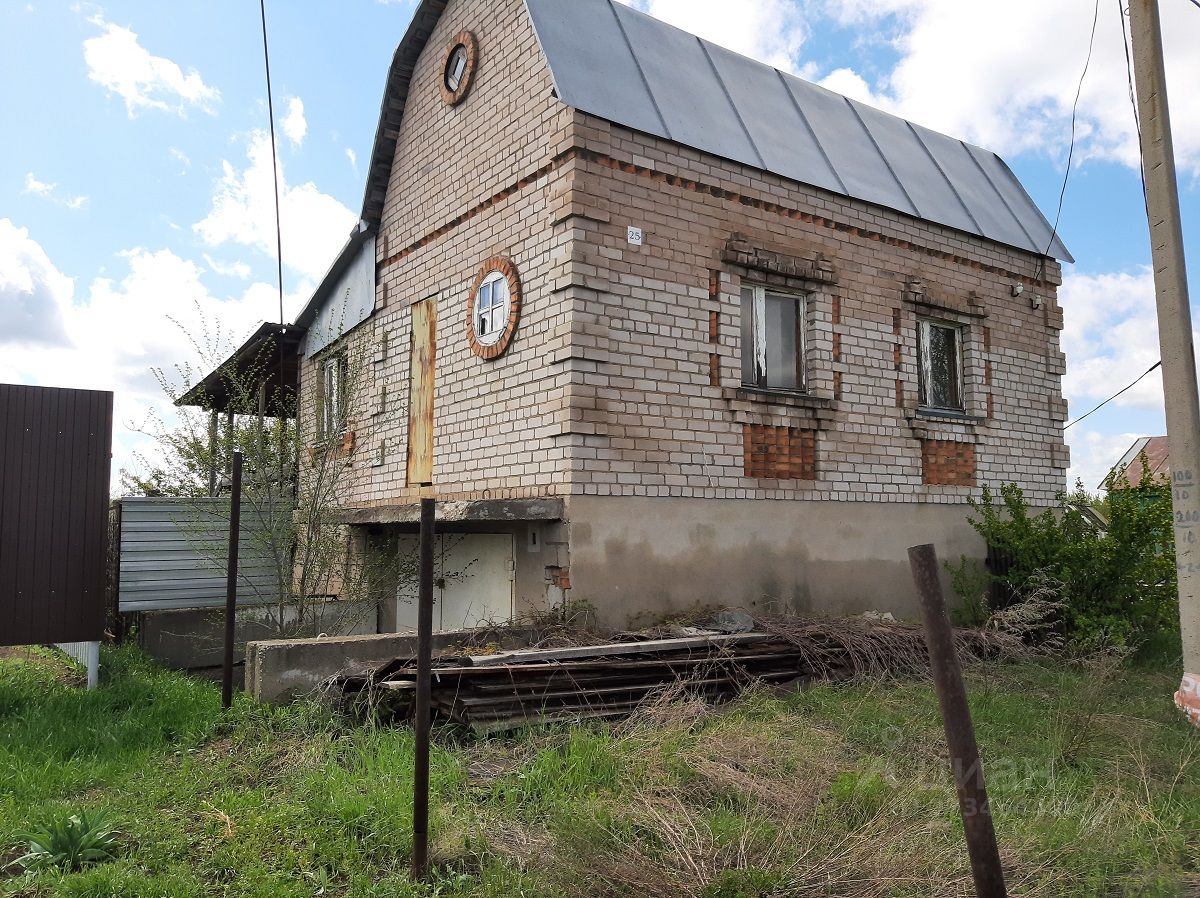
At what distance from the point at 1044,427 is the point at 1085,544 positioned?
267 cm

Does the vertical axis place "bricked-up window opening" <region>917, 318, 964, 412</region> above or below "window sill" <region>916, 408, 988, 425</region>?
above

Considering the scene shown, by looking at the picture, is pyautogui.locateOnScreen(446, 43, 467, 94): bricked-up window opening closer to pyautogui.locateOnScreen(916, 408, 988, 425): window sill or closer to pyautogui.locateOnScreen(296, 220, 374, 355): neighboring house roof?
pyautogui.locateOnScreen(296, 220, 374, 355): neighboring house roof

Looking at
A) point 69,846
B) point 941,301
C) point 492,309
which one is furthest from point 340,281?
point 69,846

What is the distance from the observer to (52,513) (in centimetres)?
712

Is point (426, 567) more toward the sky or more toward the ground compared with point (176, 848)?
more toward the sky

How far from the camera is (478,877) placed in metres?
3.59

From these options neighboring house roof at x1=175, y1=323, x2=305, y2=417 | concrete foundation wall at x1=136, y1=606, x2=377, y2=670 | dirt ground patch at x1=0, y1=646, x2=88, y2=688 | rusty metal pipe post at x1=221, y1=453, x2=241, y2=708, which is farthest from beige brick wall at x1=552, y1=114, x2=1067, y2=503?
neighboring house roof at x1=175, y1=323, x2=305, y2=417

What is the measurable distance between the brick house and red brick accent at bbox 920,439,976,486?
39 mm

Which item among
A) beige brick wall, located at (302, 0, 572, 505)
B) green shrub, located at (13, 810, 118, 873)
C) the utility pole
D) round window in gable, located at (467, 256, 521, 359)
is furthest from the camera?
round window in gable, located at (467, 256, 521, 359)

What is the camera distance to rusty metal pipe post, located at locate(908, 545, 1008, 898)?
95.4 inches

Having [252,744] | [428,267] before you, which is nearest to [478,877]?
[252,744]

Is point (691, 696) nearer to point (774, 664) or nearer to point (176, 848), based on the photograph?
point (774, 664)

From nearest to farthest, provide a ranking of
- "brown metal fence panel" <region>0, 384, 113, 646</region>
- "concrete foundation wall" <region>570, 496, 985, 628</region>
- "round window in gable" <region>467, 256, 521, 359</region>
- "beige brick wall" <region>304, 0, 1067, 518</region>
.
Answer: "brown metal fence panel" <region>0, 384, 113, 646</region> → "concrete foundation wall" <region>570, 496, 985, 628</region> → "beige brick wall" <region>304, 0, 1067, 518</region> → "round window in gable" <region>467, 256, 521, 359</region>

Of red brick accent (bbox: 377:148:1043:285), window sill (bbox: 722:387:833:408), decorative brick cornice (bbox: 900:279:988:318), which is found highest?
red brick accent (bbox: 377:148:1043:285)
